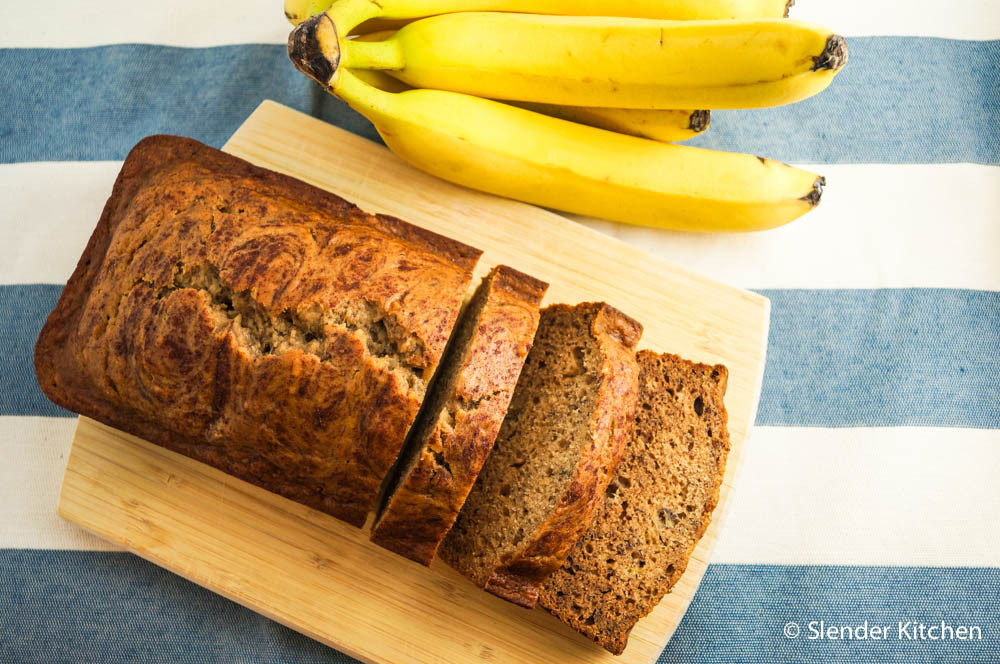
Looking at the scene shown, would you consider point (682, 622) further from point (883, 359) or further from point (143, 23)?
point (143, 23)

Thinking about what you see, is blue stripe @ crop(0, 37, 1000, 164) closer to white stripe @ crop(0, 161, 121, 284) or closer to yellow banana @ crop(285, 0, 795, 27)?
white stripe @ crop(0, 161, 121, 284)

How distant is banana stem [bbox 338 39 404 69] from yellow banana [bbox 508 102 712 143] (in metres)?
0.15

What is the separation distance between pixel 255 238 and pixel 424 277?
1.73 ft

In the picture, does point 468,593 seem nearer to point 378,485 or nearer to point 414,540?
point 414,540

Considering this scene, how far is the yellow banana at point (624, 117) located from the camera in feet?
8.36

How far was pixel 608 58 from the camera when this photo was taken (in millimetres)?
2303

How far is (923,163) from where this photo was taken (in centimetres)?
301

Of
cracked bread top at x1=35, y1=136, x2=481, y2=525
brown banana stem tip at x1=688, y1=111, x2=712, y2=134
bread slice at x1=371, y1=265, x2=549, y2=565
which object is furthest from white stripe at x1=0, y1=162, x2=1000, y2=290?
bread slice at x1=371, y1=265, x2=549, y2=565

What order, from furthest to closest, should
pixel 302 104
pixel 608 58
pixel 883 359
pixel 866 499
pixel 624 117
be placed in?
pixel 302 104
pixel 883 359
pixel 866 499
pixel 624 117
pixel 608 58

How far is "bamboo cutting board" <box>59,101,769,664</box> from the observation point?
2457mm

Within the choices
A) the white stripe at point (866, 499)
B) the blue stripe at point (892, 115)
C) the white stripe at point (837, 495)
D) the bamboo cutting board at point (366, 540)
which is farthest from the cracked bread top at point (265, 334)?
the blue stripe at point (892, 115)

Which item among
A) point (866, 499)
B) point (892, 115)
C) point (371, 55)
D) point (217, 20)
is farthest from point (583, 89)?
point (866, 499)

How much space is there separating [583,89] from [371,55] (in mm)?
731

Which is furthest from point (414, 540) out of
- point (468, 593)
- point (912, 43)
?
point (912, 43)
